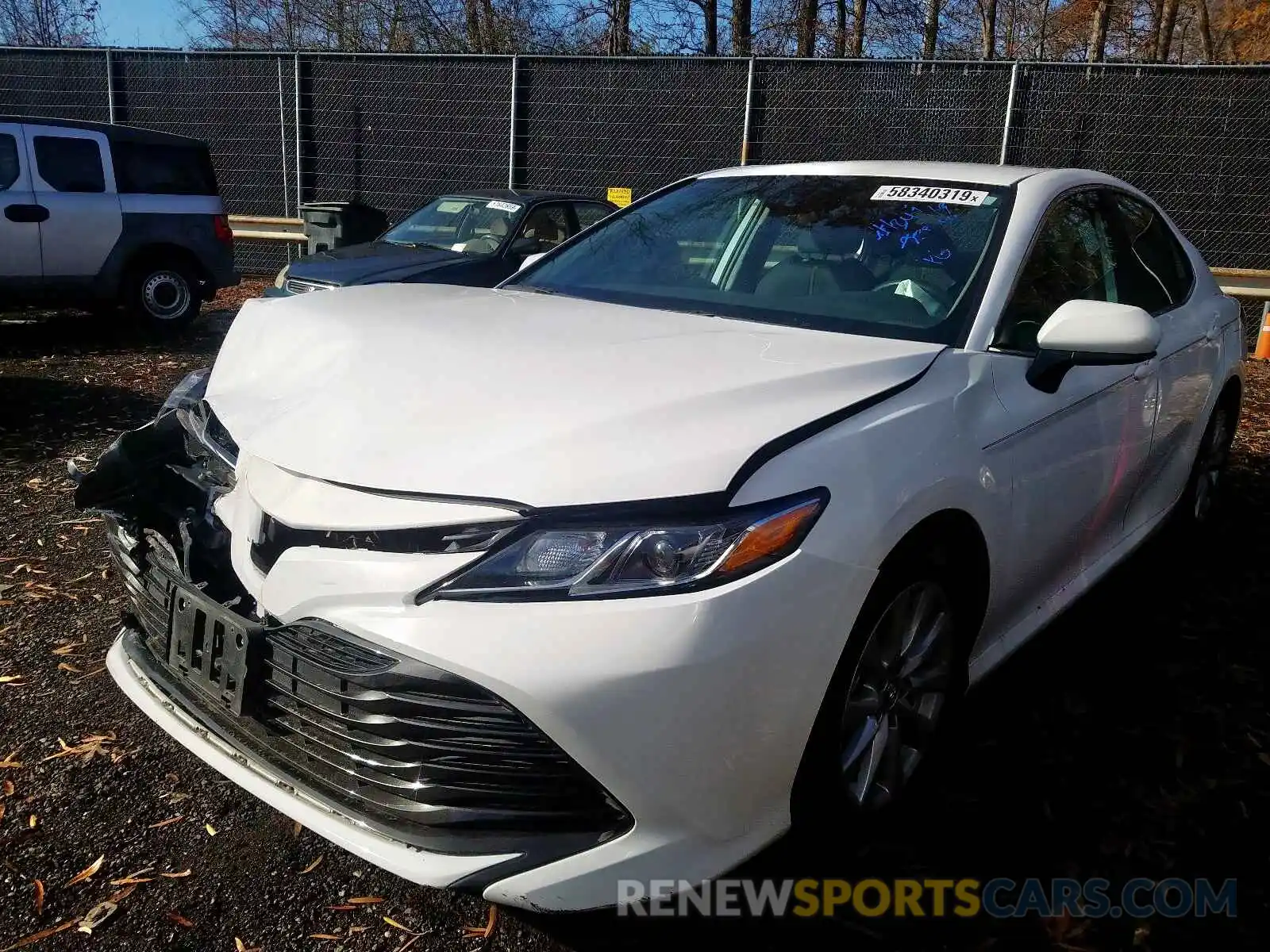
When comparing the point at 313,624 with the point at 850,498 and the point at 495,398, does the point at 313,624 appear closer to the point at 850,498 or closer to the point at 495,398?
the point at 495,398

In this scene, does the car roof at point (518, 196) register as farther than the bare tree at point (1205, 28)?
No

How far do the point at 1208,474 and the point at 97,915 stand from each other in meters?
4.32

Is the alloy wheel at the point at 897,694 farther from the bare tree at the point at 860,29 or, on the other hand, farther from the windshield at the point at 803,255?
the bare tree at the point at 860,29

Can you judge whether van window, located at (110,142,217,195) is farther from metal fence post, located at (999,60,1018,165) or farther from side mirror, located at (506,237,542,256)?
metal fence post, located at (999,60,1018,165)

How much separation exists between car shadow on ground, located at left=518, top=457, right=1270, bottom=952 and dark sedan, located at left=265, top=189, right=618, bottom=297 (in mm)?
5796

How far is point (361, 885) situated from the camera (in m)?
2.18

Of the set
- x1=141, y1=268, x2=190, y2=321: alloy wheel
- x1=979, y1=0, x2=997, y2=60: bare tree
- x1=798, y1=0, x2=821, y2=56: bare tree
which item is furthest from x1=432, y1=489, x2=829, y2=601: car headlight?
x1=979, y1=0, x2=997, y2=60: bare tree

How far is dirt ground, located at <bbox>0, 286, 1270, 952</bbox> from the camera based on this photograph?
208 centimetres

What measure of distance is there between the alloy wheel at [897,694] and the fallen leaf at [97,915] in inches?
59.6

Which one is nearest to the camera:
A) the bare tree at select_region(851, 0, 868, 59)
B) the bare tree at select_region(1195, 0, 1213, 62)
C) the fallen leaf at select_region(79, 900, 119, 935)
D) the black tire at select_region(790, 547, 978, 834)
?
the black tire at select_region(790, 547, 978, 834)

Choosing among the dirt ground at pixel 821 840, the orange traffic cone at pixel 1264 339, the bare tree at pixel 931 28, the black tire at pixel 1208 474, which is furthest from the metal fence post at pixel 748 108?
the bare tree at pixel 931 28

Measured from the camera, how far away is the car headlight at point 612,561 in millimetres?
1690

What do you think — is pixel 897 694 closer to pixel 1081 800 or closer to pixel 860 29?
pixel 1081 800

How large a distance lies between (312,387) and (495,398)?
1.49ft
